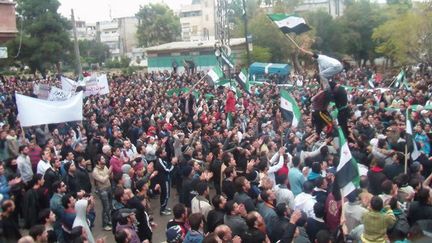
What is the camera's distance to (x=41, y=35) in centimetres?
4744

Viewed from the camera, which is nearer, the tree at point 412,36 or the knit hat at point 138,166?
the knit hat at point 138,166

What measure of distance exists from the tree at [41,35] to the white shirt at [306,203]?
42.1 m

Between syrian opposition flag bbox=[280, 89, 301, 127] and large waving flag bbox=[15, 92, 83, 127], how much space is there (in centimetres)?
483

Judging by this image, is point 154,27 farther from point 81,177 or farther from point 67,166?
point 67,166

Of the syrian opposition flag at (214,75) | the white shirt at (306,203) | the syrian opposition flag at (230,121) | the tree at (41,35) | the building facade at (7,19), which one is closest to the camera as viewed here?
the white shirt at (306,203)

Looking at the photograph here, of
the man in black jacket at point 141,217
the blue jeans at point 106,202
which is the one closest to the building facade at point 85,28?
the blue jeans at point 106,202

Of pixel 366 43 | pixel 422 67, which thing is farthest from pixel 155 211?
pixel 366 43

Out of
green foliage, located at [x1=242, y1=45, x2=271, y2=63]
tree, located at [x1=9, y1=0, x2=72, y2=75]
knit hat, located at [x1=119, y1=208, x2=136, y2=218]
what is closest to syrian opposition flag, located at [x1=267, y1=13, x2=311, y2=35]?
knit hat, located at [x1=119, y1=208, x2=136, y2=218]

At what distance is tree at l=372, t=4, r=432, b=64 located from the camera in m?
37.2

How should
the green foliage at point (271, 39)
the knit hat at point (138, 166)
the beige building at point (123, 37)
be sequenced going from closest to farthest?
the knit hat at point (138, 166)
the green foliage at point (271, 39)
the beige building at point (123, 37)

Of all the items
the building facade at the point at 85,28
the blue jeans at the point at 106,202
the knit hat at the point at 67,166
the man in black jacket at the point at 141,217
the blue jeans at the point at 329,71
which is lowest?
the blue jeans at the point at 106,202

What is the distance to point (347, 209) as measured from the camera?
7.26 meters

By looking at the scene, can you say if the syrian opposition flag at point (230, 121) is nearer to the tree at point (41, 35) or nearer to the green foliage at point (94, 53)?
the tree at point (41, 35)

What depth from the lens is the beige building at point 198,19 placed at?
9075cm
